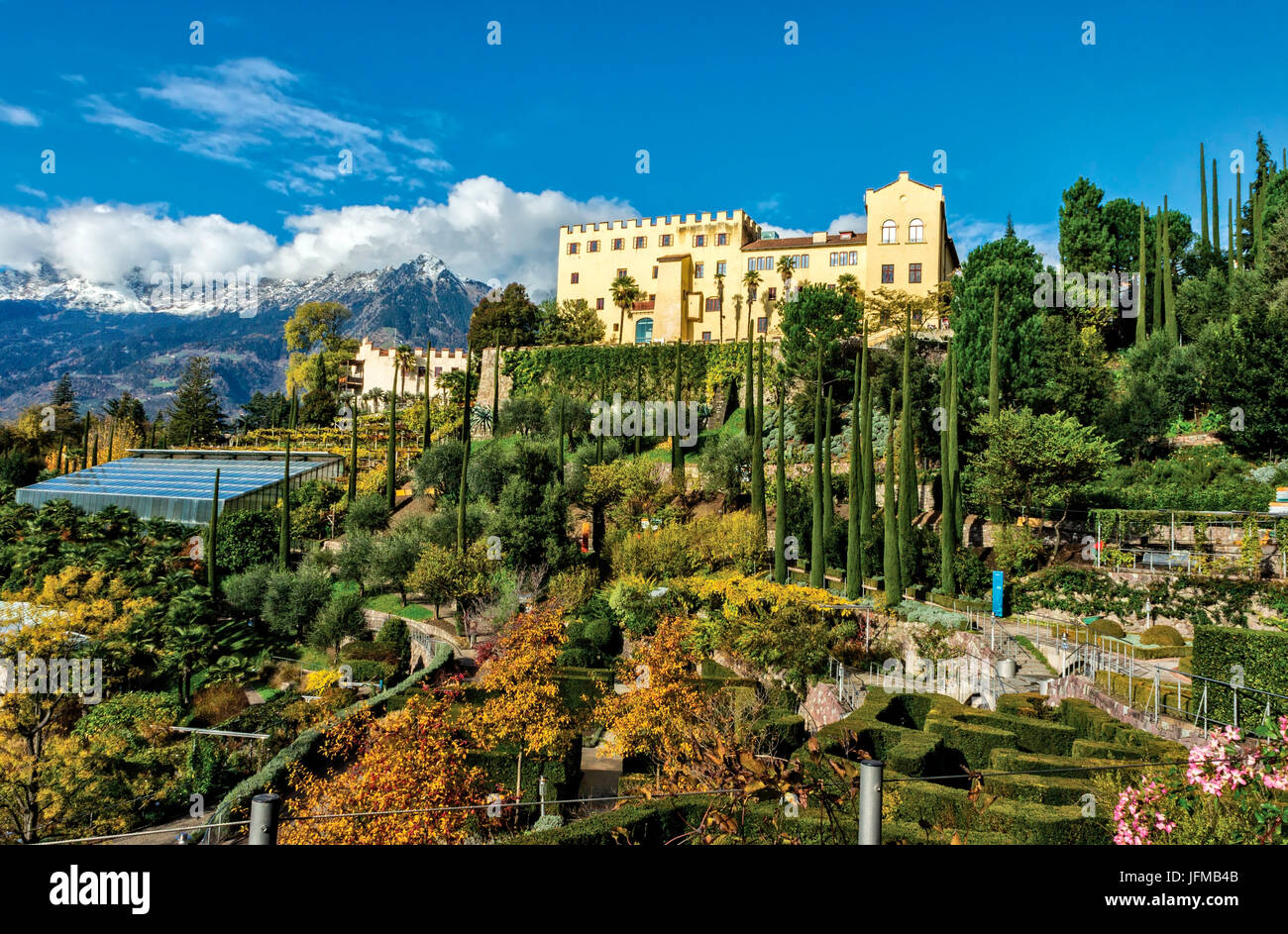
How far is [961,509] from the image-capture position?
1252 inches

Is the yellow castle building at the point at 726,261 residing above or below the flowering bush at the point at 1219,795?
above

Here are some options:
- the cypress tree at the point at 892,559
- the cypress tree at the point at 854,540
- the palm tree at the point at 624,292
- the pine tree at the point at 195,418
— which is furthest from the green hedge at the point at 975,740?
the pine tree at the point at 195,418

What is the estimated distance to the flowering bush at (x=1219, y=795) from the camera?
5773mm

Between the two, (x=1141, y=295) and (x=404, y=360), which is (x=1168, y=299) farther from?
(x=404, y=360)

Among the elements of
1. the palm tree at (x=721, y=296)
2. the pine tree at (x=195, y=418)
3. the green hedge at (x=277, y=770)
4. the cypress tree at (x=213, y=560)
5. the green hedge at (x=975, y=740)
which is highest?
the palm tree at (x=721, y=296)

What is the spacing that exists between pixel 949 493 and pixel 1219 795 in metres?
23.1

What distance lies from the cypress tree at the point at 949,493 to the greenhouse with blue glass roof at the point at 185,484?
33653 millimetres

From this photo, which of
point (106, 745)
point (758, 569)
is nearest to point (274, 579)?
point (106, 745)

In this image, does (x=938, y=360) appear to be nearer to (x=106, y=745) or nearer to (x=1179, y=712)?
(x=1179, y=712)

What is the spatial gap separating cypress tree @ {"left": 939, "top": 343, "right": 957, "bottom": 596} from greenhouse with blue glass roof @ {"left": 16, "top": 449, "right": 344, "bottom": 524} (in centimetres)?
3365

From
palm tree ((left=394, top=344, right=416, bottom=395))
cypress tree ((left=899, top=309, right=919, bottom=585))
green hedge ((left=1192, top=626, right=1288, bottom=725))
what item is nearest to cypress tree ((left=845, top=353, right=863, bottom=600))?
cypress tree ((left=899, top=309, right=919, bottom=585))

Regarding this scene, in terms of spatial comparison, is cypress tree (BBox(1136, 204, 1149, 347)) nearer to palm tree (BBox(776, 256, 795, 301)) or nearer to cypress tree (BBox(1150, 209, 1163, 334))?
cypress tree (BBox(1150, 209, 1163, 334))

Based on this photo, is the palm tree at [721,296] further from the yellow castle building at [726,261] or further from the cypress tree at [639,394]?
the cypress tree at [639,394]

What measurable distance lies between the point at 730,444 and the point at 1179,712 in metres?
25.7
